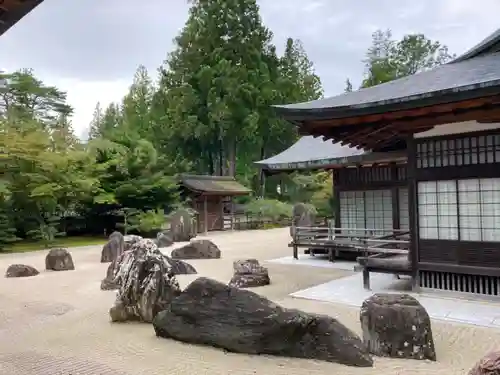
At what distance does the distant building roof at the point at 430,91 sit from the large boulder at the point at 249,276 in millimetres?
3523

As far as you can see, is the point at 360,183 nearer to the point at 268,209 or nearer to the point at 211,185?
the point at 211,185

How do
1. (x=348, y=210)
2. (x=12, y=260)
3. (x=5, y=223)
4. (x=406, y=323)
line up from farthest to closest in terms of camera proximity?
(x=5, y=223) < (x=12, y=260) < (x=348, y=210) < (x=406, y=323)

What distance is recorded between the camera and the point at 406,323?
452 cm

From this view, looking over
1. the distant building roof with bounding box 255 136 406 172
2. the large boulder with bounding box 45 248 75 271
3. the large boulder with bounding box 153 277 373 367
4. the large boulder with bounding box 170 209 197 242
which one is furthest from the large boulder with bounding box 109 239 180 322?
the large boulder with bounding box 170 209 197 242

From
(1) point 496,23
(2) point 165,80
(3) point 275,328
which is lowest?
(3) point 275,328

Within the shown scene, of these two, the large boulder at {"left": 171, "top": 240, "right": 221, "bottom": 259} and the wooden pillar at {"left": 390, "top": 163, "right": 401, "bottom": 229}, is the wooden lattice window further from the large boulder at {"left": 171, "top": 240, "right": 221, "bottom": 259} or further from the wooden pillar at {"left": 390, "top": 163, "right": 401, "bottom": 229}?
the large boulder at {"left": 171, "top": 240, "right": 221, "bottom": 259}

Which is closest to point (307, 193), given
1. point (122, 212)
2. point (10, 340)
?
point (122, 212)

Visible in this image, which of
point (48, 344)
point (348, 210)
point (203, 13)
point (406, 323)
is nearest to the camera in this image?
point (406, 323)

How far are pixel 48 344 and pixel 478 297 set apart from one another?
21.0ft

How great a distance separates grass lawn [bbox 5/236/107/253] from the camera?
17.1m

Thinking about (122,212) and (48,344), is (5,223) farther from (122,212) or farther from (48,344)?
(48,344)

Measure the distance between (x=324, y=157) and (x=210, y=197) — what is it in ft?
46.8

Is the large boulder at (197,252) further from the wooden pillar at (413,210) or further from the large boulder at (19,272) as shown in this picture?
the wooden pillar at (413,210)

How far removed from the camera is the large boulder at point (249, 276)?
8742mm
